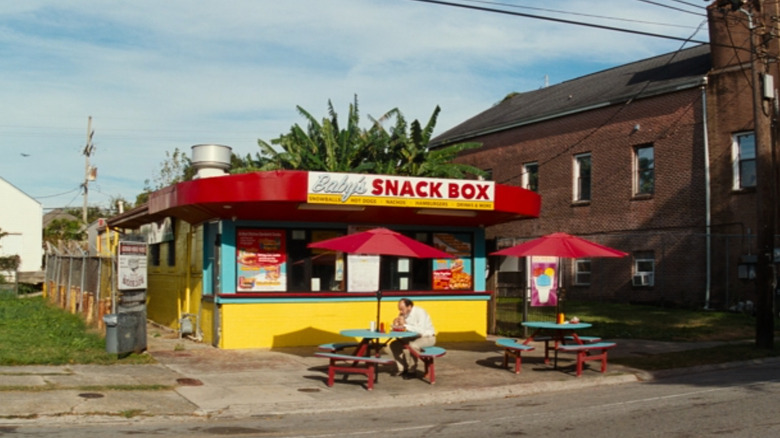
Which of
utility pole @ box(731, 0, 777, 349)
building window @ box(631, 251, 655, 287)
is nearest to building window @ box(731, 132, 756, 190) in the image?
building window @ box(631, 251, 655, 287)

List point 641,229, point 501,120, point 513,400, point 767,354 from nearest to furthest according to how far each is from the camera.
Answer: point 513,400 → point 767,354 → point 641,229 → point 501,120

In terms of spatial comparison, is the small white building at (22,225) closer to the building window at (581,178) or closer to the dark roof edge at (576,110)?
the dark roof edge at (576,110)

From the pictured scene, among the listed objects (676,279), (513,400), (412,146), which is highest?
(412,146)

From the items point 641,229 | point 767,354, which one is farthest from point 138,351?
point 641,229

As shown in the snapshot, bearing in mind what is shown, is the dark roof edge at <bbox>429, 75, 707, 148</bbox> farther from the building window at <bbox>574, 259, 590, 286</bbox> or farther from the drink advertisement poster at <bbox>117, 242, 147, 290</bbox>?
the drink advertisement poster at <bbox>117, 242, 147, 290</bbox>

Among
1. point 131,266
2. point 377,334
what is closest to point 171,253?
point 131,266

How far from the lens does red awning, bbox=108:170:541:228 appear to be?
14961 millimetres

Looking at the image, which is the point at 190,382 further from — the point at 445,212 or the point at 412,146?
the point at 412,146

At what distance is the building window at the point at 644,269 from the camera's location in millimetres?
29578

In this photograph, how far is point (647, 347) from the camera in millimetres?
17984

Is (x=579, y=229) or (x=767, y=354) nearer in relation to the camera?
(x=767, y=354)

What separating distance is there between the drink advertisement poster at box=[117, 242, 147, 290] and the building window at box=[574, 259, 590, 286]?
2092 cm

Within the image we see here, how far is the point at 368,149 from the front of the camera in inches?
1297

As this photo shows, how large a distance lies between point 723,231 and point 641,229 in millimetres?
3363
